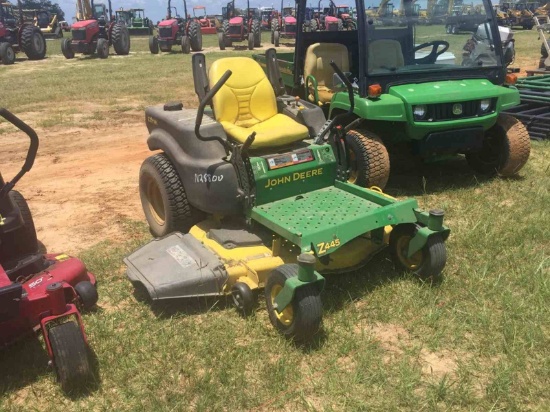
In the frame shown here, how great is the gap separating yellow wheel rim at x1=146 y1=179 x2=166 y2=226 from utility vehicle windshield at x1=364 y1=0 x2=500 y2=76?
8.03ft

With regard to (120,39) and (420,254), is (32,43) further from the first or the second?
(420,254)

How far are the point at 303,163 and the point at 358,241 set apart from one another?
0.67 m

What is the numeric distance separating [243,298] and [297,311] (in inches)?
18.1

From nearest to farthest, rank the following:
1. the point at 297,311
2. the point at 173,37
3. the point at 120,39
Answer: the point at 297,311, the point at 120,39, the point at 173,37

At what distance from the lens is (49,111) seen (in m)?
9.45

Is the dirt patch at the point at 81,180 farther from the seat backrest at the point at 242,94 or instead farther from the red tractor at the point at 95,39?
the red tractor at the point at 95,39

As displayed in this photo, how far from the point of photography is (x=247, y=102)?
14.0 ft

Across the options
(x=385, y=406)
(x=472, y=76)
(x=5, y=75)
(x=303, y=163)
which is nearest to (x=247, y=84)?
(x=303, y=163)

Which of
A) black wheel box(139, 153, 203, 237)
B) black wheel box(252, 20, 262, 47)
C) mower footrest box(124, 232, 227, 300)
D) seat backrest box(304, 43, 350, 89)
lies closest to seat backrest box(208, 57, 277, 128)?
Result: black wheel box(139, 153, 203, 237)

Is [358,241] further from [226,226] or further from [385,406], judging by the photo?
[385,406]

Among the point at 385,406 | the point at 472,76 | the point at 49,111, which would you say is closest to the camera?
the point at 385,406

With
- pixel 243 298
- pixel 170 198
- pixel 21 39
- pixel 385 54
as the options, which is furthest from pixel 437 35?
pixel 21 39

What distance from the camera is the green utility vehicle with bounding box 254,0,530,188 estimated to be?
468 cm

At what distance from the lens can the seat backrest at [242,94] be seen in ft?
13.6
